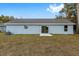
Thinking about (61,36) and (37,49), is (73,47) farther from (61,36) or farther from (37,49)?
(37,49)

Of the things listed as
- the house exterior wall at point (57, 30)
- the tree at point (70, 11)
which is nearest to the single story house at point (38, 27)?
the house exterior wall at point (57, 30)

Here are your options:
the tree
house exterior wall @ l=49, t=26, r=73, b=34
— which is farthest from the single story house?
the tree

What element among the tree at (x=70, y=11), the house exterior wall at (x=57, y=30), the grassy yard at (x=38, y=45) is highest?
the tree at (x=70, y=11)

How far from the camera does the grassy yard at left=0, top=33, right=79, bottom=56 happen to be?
15.3 ft

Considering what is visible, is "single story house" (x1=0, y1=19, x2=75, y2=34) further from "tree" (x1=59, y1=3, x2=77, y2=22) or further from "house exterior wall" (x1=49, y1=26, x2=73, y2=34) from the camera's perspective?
"tree" (x1=59, y1=3, x2=77, y2=22)

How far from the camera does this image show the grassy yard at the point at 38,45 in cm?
466

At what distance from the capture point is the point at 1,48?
4852 mm

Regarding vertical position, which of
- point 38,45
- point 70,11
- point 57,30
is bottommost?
point 38,45

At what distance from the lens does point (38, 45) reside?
5.07 metres

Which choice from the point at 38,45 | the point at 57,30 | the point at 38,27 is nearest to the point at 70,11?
the point at 57,30

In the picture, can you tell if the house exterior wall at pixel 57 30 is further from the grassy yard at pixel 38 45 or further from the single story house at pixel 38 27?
the grassy yard at pixel 38 45

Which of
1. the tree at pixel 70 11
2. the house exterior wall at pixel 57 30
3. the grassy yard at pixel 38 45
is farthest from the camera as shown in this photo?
the house exterior wall at pixel 57 30

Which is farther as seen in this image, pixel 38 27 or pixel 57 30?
pixel 38 27

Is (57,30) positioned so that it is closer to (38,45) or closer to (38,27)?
(38,27)
